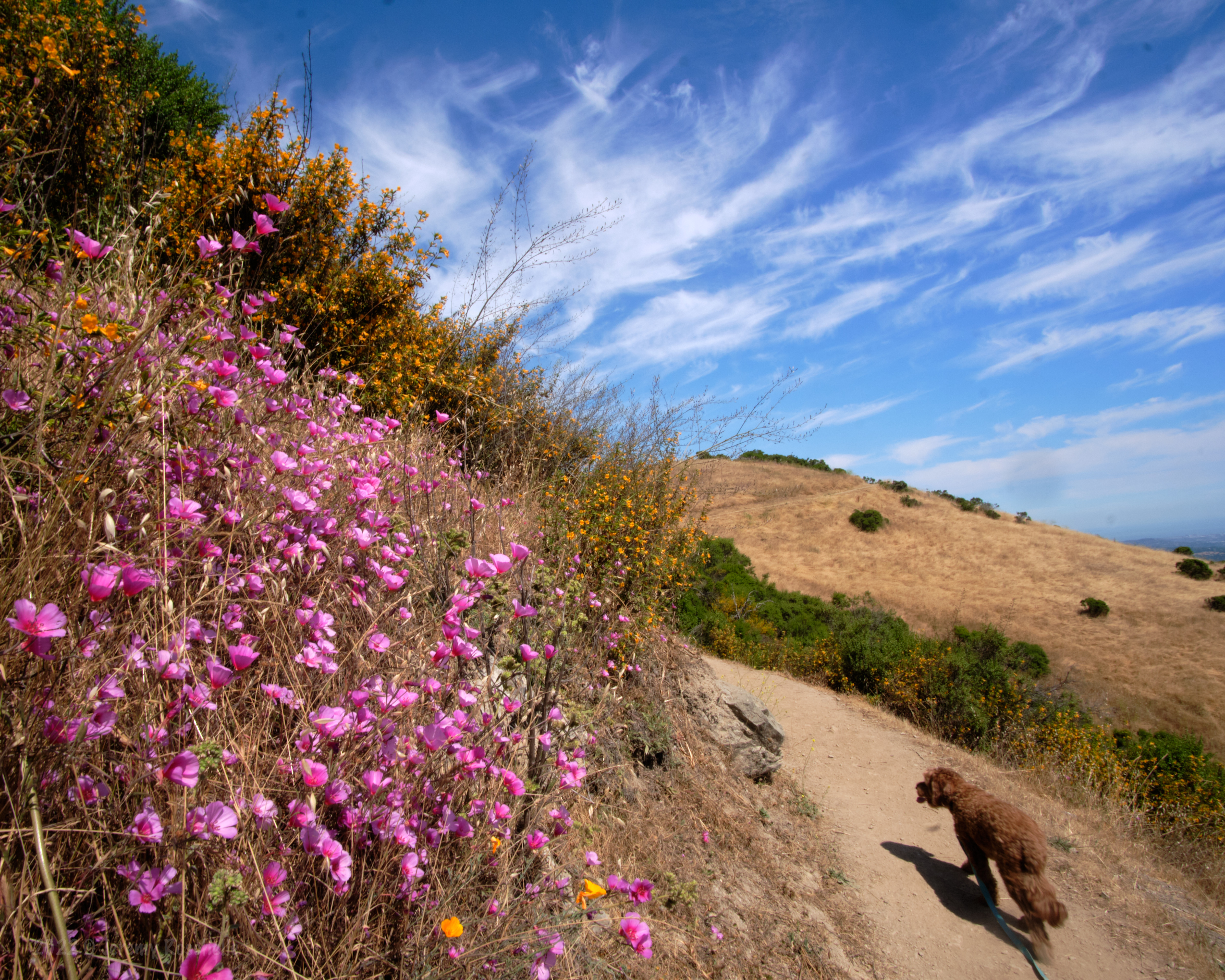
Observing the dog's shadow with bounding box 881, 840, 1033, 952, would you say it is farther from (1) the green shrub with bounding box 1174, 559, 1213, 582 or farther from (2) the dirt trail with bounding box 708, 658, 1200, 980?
(1) the green shrub with bounding box 1174, 559, 1213, 582

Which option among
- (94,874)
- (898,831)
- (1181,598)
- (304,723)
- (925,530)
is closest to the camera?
(94,874)

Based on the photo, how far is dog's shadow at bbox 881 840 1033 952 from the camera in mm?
4234

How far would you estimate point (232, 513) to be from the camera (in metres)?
1.43

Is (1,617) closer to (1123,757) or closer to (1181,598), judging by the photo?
(1123,757)

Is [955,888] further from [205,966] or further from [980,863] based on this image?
[205,966]

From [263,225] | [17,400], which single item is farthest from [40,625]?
[263,225]

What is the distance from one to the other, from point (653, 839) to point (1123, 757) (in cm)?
1016

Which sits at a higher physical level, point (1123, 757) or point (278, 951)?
point (1123, 757)

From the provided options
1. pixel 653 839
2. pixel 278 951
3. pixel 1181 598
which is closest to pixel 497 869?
pixel 278 951

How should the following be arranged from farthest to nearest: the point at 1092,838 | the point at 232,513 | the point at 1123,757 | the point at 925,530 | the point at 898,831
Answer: the point at 925,530 → the point at 1123,757 → the point at 1092,838 → the point at 898,831 → the point at 232,513

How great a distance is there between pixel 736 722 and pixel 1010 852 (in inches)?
86.1

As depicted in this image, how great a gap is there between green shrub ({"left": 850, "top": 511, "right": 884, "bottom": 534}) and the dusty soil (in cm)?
37

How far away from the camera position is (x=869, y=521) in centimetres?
2802

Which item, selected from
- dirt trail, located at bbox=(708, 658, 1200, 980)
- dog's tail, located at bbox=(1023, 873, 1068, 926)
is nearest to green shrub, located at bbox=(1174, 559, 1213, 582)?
dirt trail, located at bbox=(708, 658, 1200, 980)
